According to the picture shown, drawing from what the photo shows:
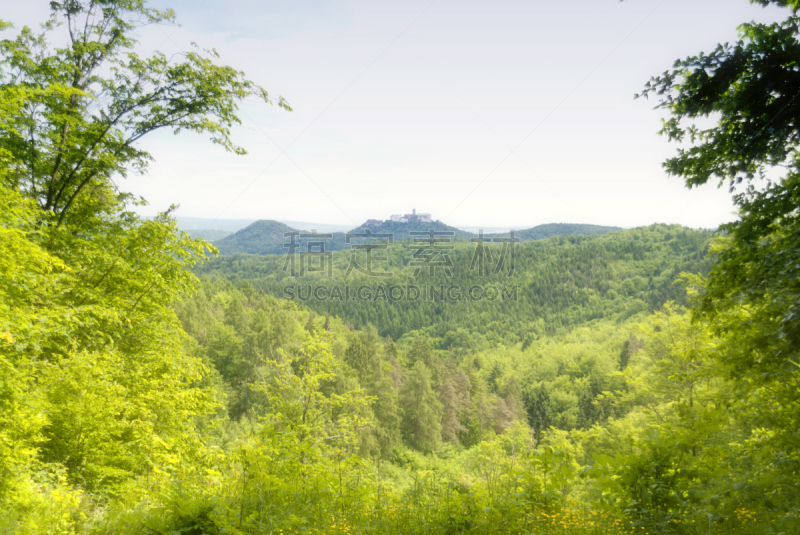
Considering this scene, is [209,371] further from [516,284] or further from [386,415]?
[516,284]

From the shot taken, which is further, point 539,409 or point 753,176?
point 539,409

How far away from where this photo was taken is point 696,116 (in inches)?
215

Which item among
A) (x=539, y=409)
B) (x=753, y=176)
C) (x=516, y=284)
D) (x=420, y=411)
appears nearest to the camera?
(x=753, y=176)

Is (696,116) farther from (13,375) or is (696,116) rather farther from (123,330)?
(123,330)

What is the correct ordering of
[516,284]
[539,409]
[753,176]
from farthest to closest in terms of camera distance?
1. [516,284]
2. [539,409]
3. [753,176]

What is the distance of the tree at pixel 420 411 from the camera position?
36.5 metres

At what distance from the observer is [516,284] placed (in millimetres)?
179625

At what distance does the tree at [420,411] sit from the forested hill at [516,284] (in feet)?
301

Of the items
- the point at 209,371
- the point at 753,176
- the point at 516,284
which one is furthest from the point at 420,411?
the point at 516,284

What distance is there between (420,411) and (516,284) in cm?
15291

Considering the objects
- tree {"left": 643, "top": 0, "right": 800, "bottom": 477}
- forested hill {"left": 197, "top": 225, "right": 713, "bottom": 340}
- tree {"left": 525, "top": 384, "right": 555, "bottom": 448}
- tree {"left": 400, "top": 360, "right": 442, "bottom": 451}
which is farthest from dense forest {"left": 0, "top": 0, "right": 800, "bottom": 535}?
forested hill {"left": 197, "top": 225, "right": 713, "bottom": 340}

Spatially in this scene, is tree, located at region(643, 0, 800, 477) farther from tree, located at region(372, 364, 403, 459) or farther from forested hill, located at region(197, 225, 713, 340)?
forested hill, located at region(197, 225, 713, 340)

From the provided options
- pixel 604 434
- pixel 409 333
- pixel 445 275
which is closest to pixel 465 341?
pixel 409 333

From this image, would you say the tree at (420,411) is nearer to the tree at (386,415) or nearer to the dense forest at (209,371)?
the tree at (386,415)
